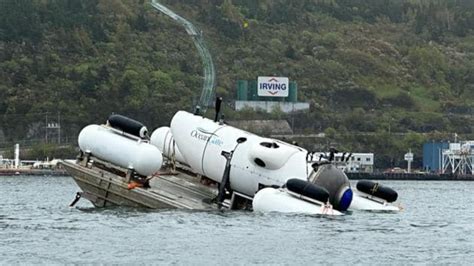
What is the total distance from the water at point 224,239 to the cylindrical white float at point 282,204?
31 cm

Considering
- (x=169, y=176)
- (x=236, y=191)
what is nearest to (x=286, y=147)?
(x=236, y=191)

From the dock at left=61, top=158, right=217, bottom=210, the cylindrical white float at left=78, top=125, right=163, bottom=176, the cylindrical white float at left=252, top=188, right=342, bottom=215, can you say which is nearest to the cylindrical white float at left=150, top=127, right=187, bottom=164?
the dock at left=61, top=158, right=217, bottom=210

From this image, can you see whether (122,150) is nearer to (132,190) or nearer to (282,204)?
(132,190)

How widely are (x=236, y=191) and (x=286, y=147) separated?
288 cm

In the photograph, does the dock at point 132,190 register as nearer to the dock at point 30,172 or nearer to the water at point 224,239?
the water at point 224,239

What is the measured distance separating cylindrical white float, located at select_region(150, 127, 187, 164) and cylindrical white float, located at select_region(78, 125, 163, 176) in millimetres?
4422

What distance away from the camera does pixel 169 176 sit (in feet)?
212

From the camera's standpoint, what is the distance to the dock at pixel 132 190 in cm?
6000

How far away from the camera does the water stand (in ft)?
156

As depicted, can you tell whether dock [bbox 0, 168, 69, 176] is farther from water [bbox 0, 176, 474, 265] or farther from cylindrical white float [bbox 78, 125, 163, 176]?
cylindrical white float [bbox 78, 125, 163, 176]

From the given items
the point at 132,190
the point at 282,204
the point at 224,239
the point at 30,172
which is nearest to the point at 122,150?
the point at 132,190

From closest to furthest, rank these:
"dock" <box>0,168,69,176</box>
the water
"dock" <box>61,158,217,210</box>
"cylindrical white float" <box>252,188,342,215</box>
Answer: the water, "cylindrical white float" <box>252,188,342,215</box>, "dock" <box>61,158,217,210</box>, "dock" <box>0,168,69,176</box>

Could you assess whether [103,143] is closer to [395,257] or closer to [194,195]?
[194,195]

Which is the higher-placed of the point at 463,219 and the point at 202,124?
the point at 202,124
